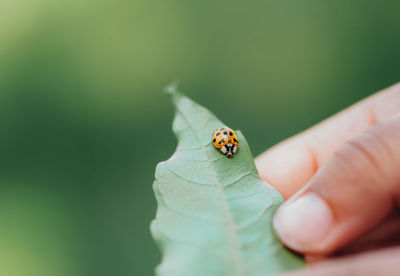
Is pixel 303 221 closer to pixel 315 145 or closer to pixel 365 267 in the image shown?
pixel 365 267

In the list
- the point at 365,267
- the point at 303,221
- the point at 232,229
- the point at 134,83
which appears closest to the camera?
the point at 365,267

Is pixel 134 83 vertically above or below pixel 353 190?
above

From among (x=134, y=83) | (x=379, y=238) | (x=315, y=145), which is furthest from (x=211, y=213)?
(x=134, y=83)

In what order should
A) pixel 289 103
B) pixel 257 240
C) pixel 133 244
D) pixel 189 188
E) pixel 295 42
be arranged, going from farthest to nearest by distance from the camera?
pixel 295 42, pixel 289 103, pixel 133 244, pixel 189 188, pixel 257 240

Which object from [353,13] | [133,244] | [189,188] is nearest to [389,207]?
[189,188]

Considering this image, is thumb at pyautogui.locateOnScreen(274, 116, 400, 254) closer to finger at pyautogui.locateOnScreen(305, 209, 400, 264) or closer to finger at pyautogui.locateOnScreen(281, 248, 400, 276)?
→ finger at pyautogui.locateOnScreen(305, 209, 400, 264)

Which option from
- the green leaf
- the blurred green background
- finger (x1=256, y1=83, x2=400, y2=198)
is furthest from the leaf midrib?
the blurred green background

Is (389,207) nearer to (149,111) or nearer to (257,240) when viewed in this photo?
(257,240)

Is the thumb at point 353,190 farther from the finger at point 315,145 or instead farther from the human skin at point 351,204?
the finger at point 315,145
